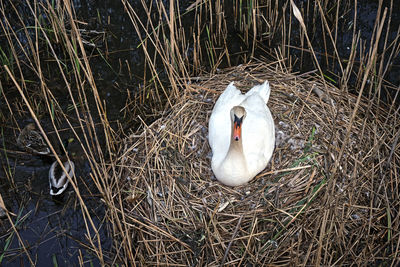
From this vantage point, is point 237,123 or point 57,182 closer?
point 237,123

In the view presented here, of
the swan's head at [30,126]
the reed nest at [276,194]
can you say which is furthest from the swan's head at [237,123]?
the swan's head at [30,126]

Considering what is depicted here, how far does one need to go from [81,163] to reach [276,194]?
266 centimetres

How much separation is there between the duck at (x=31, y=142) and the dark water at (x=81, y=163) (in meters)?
0.15

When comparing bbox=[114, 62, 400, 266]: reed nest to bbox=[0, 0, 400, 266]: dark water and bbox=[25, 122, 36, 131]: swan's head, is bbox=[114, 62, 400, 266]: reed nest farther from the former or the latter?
bbox=[25, 122, 36, 131]: swan's head

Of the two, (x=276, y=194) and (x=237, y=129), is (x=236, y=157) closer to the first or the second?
(x=237, y=129)

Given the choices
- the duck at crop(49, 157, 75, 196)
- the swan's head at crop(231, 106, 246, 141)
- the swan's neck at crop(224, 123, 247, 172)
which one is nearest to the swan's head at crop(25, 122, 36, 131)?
the duck at crop(49, 157, 75, 196)

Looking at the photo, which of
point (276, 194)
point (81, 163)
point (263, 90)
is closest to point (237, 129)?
point (276, 194)

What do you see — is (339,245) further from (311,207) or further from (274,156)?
(274,156)

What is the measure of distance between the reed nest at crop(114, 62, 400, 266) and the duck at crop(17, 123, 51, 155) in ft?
3.73

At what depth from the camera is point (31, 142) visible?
5.78 metres

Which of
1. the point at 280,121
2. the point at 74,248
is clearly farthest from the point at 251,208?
the point at 74,248

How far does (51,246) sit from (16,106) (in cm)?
216

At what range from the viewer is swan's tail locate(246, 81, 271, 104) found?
5458mm

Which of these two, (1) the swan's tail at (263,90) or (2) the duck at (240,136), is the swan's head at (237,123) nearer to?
(2) the duck at (240,136)
